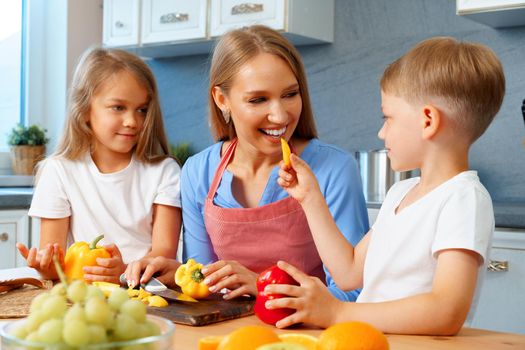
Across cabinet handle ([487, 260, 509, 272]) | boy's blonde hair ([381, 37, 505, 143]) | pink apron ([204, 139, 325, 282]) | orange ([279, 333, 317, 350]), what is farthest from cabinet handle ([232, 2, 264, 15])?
orange ([279, 333, 317, 350])

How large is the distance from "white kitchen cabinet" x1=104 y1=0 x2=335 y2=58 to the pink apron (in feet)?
5.35

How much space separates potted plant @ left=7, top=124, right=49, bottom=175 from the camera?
3688 mm

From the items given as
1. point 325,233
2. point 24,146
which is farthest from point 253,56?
point 24,146

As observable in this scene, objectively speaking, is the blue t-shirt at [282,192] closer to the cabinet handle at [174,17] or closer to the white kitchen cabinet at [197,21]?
the white kitchen cabinet at [197,21]

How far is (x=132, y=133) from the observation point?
6.03 feet

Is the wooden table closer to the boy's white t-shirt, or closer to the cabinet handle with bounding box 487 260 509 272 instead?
the boy's white t-shirt

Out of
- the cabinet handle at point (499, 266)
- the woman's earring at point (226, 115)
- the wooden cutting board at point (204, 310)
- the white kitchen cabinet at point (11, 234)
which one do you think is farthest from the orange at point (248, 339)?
the white kitchen cabinet at point (11, 234)

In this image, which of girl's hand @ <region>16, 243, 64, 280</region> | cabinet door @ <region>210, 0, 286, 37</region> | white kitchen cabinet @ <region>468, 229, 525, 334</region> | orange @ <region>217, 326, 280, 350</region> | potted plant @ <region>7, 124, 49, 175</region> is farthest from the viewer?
potted plant @ <region>7, 124, 49, 175</region>

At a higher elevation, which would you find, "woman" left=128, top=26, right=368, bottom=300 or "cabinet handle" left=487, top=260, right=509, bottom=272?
"woman" left=128, top=26, right=368, bottom=300

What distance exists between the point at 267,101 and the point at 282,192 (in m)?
0.22

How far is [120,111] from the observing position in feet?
6.04

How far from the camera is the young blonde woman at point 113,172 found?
71.6 inches

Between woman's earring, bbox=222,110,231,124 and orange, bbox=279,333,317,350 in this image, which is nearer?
orange, bbox=279,333,317,350

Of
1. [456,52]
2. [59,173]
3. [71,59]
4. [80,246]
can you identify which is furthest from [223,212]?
[71,59]
